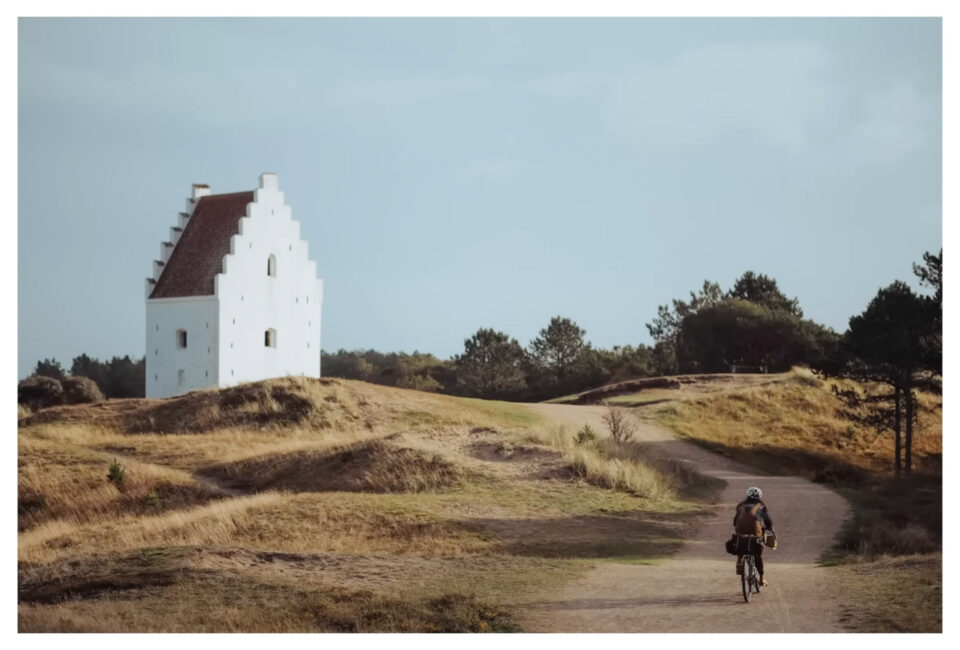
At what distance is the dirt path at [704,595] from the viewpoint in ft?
40.7

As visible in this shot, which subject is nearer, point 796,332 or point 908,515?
point 908,515

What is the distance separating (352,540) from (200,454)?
35.6ft

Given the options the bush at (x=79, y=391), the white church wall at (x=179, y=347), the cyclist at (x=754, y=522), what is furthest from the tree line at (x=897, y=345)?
the bush at (x=79, y=391)

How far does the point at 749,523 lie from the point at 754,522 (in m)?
0.06

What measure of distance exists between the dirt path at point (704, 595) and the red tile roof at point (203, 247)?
26388 millimetres

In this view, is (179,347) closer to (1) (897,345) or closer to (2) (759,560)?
(1) (897,345)

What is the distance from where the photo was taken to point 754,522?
44.1 feet

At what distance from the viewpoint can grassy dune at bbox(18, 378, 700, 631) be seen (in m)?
13.8

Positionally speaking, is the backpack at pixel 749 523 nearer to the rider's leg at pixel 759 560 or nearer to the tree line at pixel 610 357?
the rider's leg at pixel 759 560

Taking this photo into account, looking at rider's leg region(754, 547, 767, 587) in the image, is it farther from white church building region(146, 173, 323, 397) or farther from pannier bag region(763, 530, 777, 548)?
white church building region(146, 173, 323, 397)

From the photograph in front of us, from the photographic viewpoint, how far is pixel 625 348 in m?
59.8
